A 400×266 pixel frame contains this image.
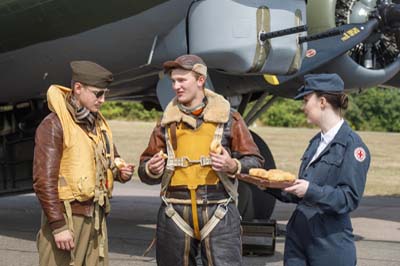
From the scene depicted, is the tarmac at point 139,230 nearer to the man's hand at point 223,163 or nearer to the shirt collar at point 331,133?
the man's hand at point 223,163

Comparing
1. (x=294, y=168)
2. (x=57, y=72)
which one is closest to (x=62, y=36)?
(x=57, y=72)

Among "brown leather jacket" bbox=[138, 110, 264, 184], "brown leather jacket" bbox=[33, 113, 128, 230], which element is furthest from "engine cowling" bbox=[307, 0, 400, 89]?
"brown leather jacket" bbox=[33, 113, 128, 230]

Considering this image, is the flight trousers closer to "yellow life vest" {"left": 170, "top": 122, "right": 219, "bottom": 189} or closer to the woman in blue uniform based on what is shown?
"yellow life vest" {"left": 170, "top": 122, "right": 219, "bottom": 189}

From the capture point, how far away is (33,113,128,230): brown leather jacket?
4.66 m

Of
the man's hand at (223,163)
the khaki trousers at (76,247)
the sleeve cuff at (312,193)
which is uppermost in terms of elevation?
the man's hand at (223,163)

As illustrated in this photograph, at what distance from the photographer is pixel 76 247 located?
189 inches

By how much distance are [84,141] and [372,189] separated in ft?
40.2

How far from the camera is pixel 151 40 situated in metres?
7.59

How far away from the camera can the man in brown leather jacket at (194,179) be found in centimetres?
472

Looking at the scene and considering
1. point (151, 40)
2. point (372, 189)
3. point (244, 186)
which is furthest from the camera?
point (372, 189)

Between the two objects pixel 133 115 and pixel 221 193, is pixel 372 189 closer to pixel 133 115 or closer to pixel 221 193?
pixel 221 193

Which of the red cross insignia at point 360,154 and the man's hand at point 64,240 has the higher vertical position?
the red cross insignia at point 360,154

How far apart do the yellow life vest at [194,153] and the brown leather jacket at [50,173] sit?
546mm

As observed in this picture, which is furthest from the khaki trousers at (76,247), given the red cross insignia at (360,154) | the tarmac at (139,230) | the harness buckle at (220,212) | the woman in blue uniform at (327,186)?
the tarmac at (139,230)
